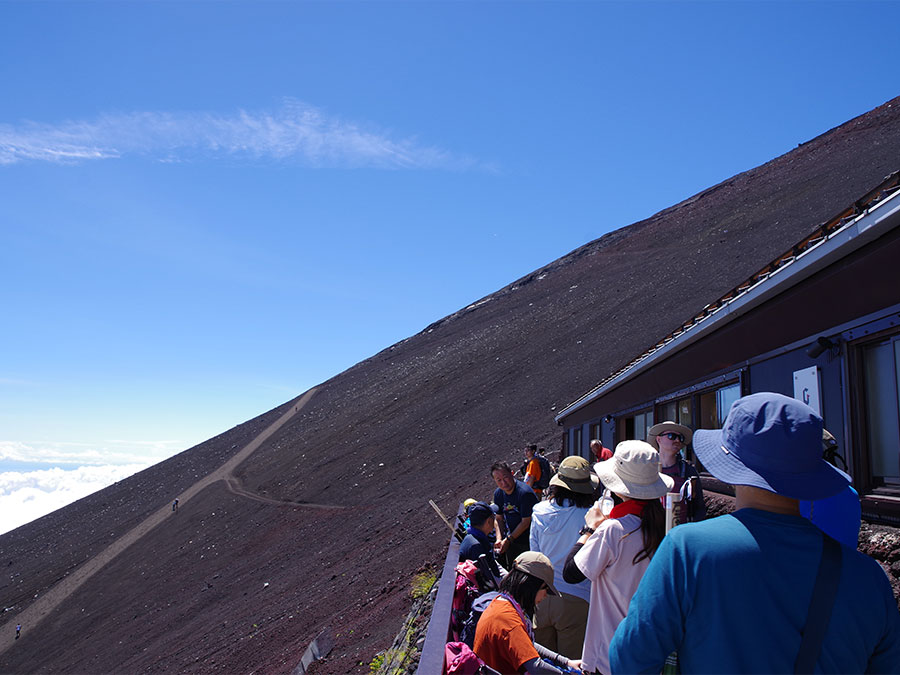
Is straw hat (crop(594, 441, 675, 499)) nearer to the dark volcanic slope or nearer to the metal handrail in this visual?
the metal handrail

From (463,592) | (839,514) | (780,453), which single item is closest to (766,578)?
(780,453)

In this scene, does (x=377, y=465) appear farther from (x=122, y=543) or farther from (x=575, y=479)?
(x=575, y=479)

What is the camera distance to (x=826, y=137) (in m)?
61.6

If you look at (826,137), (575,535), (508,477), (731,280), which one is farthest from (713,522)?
(826,137)

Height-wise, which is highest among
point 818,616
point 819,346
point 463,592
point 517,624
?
point 819,346

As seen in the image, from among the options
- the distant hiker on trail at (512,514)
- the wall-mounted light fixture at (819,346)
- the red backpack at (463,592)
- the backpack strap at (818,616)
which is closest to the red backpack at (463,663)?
the red backpack at (463,592)

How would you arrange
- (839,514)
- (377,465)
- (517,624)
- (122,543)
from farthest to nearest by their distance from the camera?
(122,543) → (377,465) → (517,624) → (839,514)

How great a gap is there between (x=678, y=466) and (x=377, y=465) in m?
31.7

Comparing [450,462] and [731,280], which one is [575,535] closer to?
[450,462]

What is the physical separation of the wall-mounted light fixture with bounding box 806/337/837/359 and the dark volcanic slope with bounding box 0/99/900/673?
7.26m

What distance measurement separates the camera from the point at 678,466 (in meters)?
4.91

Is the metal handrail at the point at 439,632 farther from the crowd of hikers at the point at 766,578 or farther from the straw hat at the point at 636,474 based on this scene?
the crowd of hikers at the point at 766,578

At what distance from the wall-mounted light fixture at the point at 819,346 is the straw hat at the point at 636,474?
1827 mm

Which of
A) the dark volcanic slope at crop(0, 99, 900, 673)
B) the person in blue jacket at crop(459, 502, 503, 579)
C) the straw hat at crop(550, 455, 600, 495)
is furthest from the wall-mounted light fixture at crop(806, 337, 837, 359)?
the dark volcanic slope at crop(0, 99, 900, 673)
